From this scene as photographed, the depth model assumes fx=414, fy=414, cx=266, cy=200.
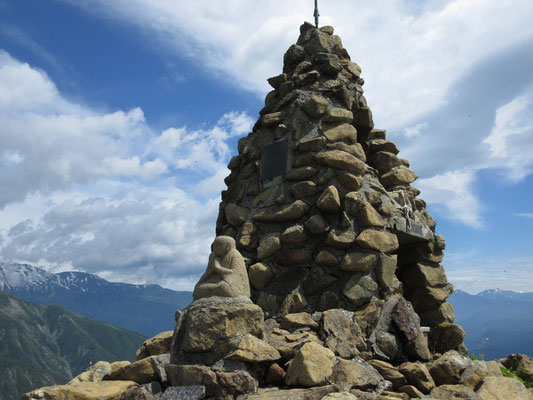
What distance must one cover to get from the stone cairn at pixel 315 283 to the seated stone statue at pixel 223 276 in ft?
0.06

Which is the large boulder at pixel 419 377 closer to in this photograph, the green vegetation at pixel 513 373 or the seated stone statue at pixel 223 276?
the seated stone statue at pixel 223 276

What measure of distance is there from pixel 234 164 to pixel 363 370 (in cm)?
568

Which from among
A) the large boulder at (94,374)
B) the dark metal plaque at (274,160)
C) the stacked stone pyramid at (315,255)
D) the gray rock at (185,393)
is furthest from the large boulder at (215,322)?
the dark metal plaque at (274,160)

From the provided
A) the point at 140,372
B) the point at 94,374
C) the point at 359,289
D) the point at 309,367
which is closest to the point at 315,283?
the point at 359,289

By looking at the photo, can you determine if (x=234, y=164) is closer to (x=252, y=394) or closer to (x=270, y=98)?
(x=270, y=98)

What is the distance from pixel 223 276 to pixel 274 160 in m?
3.62

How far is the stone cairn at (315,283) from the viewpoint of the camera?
4555 mm

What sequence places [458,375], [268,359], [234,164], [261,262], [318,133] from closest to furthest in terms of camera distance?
[268,359] < [458,375] < [261,262] < [318,133] < [234,164]

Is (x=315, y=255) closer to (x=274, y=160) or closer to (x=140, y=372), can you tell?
(x=274, y=160)

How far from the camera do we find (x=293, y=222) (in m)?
7.41

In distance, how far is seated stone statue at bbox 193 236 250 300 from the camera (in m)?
5.05

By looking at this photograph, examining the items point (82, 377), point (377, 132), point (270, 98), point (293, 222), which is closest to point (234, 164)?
point (270, 98)

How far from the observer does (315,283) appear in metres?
6.80

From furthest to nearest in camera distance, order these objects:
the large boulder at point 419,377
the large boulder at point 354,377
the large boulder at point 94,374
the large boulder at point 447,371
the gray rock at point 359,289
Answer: the gray rock at point 359,289
the large boulder at point 94,374
the large boulder at point 447,371
the large boulder at point 419,377
the large boulder at point 354,377
